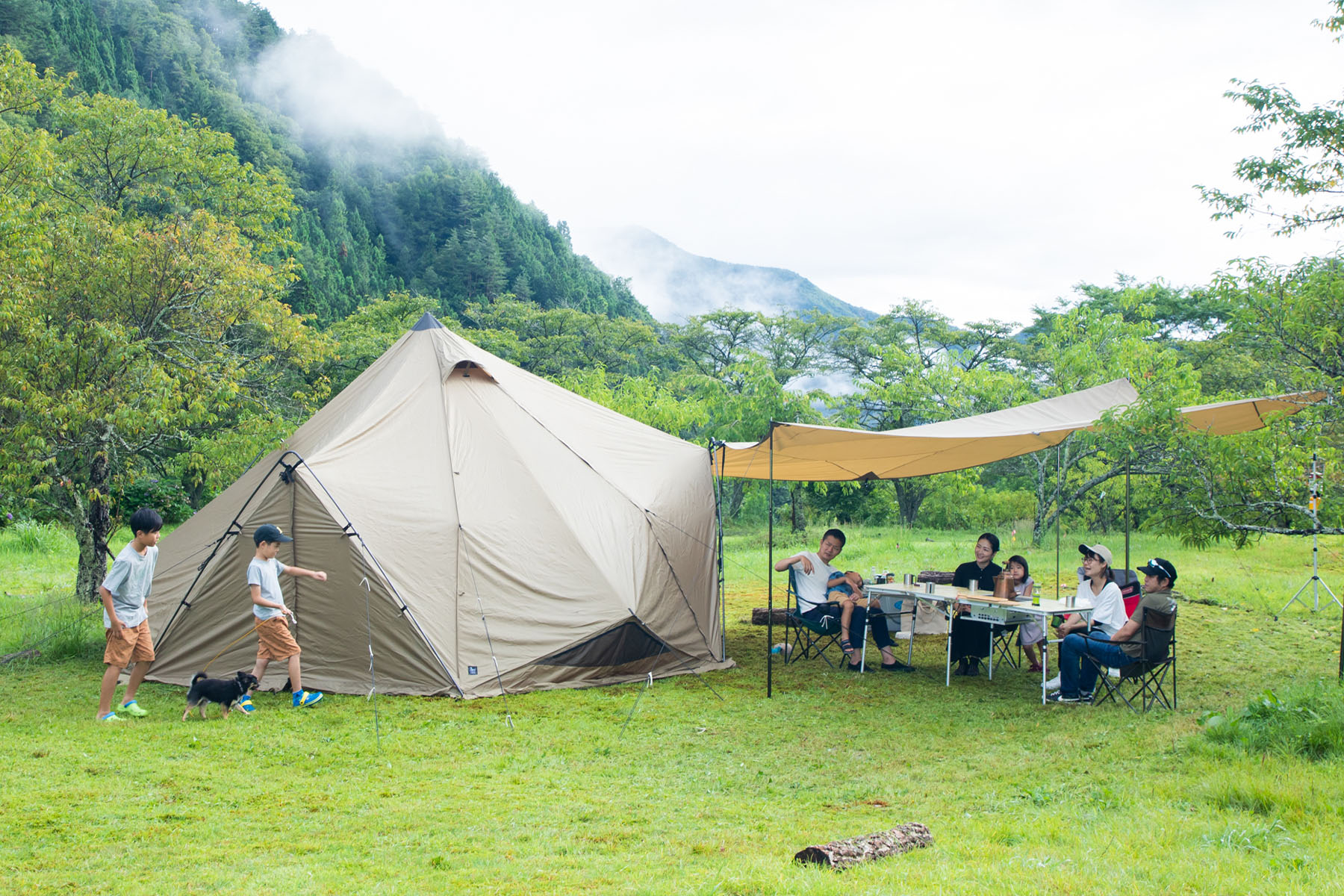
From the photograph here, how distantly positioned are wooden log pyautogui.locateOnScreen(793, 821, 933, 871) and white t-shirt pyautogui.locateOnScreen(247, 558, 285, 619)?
3.85 meters

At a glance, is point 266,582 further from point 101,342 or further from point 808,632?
point 808,632

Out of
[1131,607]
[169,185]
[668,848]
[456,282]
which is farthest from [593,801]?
[456,282]

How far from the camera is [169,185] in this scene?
15.2 metres

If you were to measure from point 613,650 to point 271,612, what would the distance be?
7.73 feet

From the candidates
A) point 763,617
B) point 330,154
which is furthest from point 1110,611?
point 330,154

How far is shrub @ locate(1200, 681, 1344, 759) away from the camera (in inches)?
169

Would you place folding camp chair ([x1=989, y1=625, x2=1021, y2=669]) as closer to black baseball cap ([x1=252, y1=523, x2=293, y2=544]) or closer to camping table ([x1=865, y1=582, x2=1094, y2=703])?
camping table ([x1=865, y1=582, x2=1094, y2=703])

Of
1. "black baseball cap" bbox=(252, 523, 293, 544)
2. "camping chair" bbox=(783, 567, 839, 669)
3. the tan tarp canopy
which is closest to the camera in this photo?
"black baseball cap" bbox=(252, 523, 293, 544)

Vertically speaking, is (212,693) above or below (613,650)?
below

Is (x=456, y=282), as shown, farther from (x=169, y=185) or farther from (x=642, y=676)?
(x=642, y=676)

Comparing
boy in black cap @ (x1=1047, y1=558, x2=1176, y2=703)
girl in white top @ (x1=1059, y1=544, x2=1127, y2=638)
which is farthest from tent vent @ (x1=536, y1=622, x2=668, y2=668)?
girl in white top @ (x1=1059, y1=544, x2=1127, y2=638)

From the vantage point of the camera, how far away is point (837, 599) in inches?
291

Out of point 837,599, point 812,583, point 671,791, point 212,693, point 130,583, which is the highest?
point 130,583

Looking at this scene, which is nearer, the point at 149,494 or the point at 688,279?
the point at 149,494
